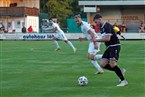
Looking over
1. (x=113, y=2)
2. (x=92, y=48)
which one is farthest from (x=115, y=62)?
(x=113, y=2)

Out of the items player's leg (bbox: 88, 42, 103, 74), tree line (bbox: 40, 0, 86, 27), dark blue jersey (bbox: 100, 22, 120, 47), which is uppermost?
tree line (bbox: 40, 0, 86, 27)

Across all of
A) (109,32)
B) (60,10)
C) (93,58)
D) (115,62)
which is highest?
(60,10)

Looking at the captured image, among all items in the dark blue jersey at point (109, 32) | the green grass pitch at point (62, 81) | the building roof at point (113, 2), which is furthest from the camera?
the building roof at point (113, 2)

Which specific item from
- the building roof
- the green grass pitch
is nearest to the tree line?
the building roof

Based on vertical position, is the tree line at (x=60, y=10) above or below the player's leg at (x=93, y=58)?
above

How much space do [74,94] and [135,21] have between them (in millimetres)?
49934

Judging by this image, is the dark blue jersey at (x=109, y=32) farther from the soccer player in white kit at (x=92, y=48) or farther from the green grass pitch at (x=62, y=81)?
the soccer player in white kit at (x=92, y=48)

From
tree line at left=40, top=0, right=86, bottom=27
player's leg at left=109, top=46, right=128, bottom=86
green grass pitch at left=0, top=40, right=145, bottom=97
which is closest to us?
green grass pitch at left=0, top=40, right=145, bottom=97

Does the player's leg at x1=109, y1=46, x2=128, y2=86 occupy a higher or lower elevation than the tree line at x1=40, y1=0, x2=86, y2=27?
lower

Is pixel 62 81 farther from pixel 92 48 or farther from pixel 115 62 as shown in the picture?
pixel 92 48

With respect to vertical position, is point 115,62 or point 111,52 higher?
point 111,52

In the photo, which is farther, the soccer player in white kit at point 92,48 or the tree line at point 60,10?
the tree line at point 60,10

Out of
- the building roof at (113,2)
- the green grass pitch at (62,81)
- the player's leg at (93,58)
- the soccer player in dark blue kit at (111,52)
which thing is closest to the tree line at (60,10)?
the building roof at (113,2)

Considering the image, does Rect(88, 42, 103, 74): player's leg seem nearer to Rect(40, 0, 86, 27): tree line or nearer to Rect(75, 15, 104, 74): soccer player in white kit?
Rect(75, 15, 104, 74): soccer player in white kit
